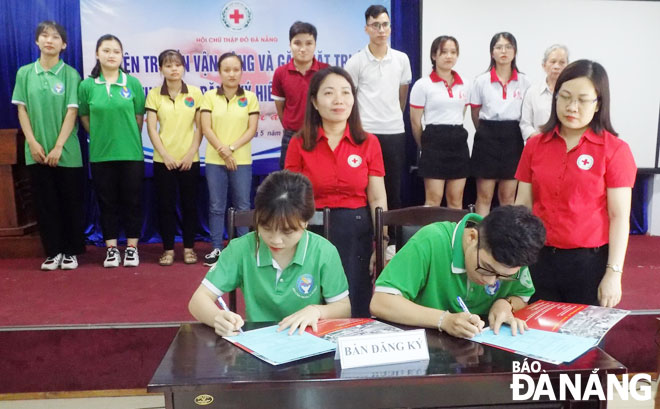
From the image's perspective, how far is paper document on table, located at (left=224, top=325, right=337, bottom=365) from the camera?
110 centimetres

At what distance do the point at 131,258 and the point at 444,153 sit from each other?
2053mm

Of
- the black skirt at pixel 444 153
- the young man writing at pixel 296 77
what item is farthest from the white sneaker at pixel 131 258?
the black skirt at pixel 444 153

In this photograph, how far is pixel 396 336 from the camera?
3.64ft

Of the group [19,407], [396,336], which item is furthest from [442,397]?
[19,407]

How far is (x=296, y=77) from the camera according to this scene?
3.21 meters

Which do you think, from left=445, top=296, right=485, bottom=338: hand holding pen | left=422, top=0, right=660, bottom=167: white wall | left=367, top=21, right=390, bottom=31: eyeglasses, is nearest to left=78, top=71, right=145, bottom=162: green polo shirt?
left=367, top=21, right=390, bottom=31: eyeglasses

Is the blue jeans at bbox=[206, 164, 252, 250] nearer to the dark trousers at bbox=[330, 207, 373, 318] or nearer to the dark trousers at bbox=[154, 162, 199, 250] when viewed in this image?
the dark trousers at bbox=[154, 162, 199, 250]

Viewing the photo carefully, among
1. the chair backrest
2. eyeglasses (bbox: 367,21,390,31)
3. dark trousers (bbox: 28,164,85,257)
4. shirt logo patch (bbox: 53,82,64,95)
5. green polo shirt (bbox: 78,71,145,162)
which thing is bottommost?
dark trousers (bbox: 28,164,85,257)

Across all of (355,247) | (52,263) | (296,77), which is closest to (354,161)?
(355,247)

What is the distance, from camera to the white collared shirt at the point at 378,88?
3.27 meters

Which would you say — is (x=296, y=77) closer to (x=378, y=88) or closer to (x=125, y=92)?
(x=378, y=88)

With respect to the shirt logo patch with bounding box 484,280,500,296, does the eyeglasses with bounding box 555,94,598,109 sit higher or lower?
higher

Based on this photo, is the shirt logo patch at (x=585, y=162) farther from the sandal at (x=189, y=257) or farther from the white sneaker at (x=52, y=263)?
the white sneaker at (x=52, y=263)

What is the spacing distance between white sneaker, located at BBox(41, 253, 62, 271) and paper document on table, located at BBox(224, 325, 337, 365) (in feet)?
8.69
